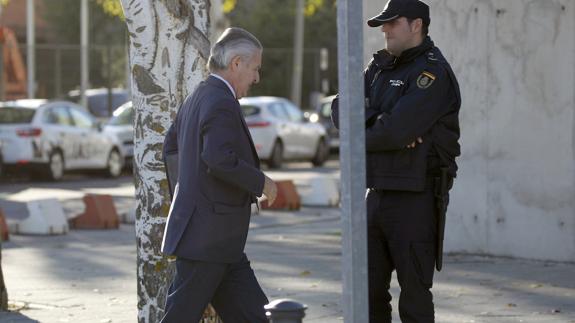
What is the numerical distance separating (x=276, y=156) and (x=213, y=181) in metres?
24.4

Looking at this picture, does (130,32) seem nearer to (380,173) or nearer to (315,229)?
(380,173)

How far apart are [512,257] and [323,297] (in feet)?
7.75

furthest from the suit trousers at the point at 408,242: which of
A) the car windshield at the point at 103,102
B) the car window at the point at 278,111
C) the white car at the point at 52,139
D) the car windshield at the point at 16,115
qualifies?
the car windshield at the point at 103,102

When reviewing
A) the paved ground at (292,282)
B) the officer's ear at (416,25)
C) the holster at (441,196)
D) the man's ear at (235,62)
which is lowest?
the paved ground at (292,282)

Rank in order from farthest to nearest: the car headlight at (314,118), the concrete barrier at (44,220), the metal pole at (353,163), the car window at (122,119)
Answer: the car headlight at (314,118) < the car window at (122,119) < the concrete barrier at (44,220) < the metal pole at (353,163)

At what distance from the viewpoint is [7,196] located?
22.8 meters

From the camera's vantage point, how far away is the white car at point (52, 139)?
83.5 ft

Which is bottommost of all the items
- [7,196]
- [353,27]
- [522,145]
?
[7,196]

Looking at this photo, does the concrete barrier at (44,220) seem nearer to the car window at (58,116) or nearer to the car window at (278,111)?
Answer: the car window at (58,116)

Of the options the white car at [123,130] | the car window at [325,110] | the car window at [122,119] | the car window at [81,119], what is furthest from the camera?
the car window at [325,110]

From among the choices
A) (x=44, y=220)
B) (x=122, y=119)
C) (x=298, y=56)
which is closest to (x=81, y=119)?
(x=122, y=119)

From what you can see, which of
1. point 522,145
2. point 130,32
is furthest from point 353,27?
point 522,145

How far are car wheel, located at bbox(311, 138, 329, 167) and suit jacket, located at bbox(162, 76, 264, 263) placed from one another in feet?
85.5

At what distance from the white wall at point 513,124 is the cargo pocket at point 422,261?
4974 millimetres
